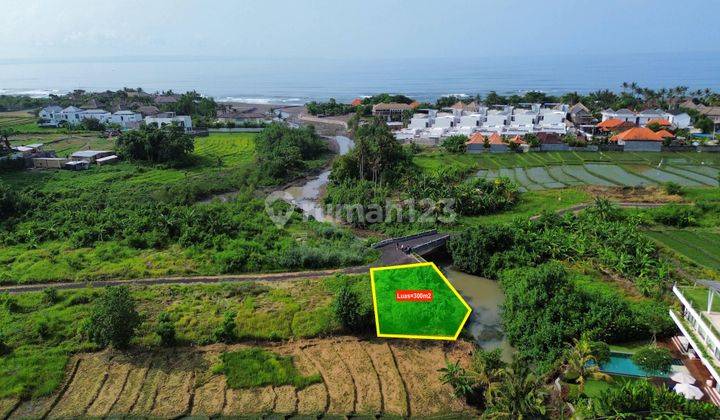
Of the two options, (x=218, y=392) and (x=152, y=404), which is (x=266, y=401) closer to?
(x=218, y=392)

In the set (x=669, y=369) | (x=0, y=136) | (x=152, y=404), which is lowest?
(x=152, y=404)

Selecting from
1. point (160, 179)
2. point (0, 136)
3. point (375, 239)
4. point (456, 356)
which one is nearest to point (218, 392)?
point (456, 356)

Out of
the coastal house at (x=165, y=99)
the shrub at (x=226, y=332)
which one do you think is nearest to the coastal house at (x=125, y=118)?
the coastal house at (x=165, y=99)

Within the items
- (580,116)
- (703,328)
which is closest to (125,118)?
(580,116)

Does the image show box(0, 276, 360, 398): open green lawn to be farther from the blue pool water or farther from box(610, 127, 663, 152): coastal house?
box(610, 127, 663, 152): coastal house

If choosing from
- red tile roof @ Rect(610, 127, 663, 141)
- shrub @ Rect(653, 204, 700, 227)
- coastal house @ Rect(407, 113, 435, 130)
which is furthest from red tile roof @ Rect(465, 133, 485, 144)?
shrub @ Rect(653, 204, 700, 227)

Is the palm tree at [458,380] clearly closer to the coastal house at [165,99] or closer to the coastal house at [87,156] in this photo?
the coastal house at [87,156]
